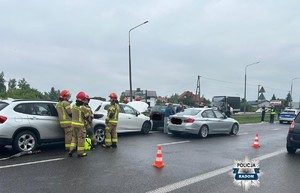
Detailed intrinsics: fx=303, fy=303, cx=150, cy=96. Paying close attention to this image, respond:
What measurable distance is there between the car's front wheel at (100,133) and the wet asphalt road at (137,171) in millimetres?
1070

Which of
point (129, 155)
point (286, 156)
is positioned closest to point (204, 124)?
point (286, 156)

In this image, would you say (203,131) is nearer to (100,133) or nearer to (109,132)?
(100,133)

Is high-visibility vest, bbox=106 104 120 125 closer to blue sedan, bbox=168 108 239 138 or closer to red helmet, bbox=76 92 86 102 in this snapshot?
red helmet, bbox=76 92 86 102

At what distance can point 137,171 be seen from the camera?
6.93m

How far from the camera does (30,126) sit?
867cm

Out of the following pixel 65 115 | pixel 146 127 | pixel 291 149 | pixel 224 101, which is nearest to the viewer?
pixel 65 115

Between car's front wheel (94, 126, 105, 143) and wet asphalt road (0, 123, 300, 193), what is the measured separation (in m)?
1.07

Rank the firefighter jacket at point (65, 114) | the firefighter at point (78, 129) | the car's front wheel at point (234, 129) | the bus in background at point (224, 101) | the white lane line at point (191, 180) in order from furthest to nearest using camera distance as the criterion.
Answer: the bus in background at point (224, 101), the car's front wheel at point (234, 129), the firefighter jacket at point (65, 114), the firefighter at point (78, 129), the white lane line at point (191, 180)

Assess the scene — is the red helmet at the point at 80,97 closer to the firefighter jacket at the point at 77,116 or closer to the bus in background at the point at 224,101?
the firefighter jacket at the point at 77,116

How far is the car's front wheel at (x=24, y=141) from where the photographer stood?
331 inches

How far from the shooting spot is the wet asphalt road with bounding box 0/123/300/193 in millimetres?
5680

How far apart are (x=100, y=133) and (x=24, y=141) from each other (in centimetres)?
301

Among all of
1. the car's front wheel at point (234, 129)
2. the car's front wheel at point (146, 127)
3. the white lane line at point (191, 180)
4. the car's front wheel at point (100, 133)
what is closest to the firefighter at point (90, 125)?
the car's front wheel at point (100, 133)

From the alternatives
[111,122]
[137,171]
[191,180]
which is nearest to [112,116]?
[111,122]
